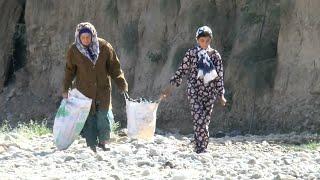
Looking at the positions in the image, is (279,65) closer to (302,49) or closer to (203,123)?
(302,49)

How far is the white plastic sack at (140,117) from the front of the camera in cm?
1048

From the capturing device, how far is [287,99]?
15.3 m

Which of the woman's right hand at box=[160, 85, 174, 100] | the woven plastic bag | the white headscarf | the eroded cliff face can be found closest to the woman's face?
the woman's right hand at box=[160, 85, 174, 100]

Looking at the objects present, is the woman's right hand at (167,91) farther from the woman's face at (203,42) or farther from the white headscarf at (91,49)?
the white headscarf at (91,49)

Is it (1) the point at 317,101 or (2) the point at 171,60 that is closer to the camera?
(1) the point at 317,101

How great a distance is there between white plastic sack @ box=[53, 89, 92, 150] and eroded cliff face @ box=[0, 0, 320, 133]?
5627mm

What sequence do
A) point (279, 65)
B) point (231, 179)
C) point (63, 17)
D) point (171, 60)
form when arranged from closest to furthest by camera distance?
point (231, 179)
point (279, 65)
point (171, 60)
point (63, 17)

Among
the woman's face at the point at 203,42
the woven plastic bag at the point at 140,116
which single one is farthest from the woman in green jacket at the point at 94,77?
the woman's face at the point at 203,42

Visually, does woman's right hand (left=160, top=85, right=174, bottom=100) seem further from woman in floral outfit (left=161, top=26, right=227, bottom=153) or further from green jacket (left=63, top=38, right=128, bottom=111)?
green jacket (left=63, top=38, right=128, bottom=111)

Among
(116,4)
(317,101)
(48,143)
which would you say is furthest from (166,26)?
(48,143)

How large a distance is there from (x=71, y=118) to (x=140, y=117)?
0.94 m

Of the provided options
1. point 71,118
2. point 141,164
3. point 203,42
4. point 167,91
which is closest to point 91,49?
point 71,118

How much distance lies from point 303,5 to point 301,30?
46 cm

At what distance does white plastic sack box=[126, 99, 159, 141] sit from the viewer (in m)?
10.5
